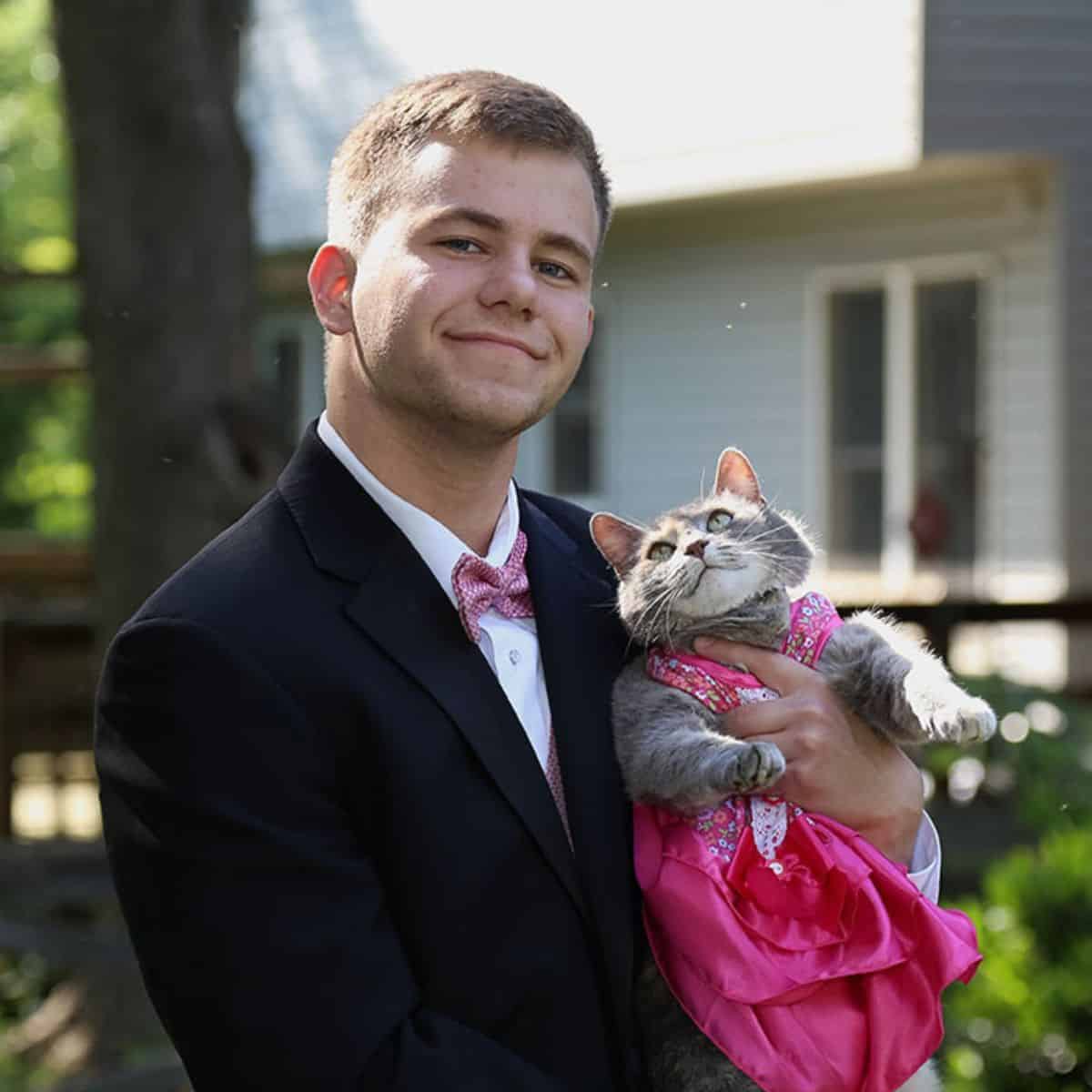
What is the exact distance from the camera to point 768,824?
2619mm

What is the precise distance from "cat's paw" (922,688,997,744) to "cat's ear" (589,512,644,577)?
0.57m

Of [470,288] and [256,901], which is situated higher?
[470,288]

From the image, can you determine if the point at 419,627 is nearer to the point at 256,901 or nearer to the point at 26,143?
the point at 256,901

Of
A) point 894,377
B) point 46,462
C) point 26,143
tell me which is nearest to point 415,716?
point 894,377

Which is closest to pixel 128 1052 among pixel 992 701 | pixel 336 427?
pixel 992 701

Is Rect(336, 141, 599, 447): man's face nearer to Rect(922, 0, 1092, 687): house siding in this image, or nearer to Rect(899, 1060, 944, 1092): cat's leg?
Rect(899, 1060, 944, 1092): cat's leg

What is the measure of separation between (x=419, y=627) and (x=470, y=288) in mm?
498

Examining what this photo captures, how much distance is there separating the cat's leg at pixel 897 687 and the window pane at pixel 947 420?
378 inches

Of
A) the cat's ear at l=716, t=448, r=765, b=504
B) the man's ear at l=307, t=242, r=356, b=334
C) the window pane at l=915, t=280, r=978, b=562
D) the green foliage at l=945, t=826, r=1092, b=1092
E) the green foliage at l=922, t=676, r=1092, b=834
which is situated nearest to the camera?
the man's ear at l=307, t=242, r=356, b=334

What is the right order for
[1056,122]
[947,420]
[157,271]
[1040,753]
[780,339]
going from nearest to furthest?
[157,271]
[1040,753]
[1056,122]
[947,420]
[780,339]

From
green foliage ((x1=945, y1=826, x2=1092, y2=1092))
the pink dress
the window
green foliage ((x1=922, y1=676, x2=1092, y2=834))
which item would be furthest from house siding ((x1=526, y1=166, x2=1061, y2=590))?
the pink dress

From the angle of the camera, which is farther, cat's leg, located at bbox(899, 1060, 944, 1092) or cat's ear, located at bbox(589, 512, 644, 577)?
cat's ear, located at bbox(589, 512, 644, 577)

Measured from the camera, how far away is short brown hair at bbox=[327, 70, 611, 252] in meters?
2.54

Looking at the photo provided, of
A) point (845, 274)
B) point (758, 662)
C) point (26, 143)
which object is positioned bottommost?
→ point (758, 662)
